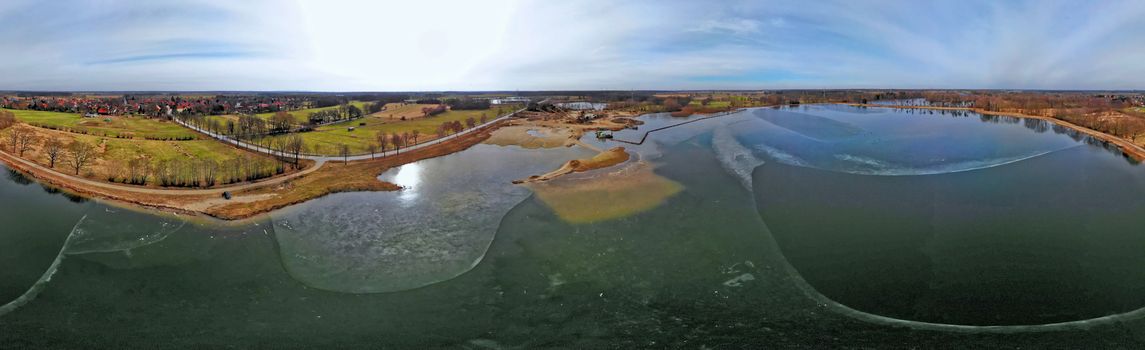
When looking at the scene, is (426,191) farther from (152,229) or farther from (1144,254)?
(1144,254)

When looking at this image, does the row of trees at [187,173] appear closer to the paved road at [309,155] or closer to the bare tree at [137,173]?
the bare tree at [137,173]

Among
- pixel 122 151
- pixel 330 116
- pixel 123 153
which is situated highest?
pixel 330 116

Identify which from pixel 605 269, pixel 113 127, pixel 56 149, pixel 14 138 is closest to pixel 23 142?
pixel 14 138

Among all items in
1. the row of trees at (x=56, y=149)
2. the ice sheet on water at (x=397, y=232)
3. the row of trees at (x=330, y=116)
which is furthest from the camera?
the row of trees at (x=330, y=116)

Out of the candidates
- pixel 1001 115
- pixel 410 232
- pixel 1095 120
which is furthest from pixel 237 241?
pixel 1001 115

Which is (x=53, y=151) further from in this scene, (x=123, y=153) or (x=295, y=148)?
(x=295, y=148)

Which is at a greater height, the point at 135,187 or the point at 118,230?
the point at 135,187

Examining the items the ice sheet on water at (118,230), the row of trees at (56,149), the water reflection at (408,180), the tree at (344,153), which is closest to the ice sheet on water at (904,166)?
the water reflection at (408,180)
